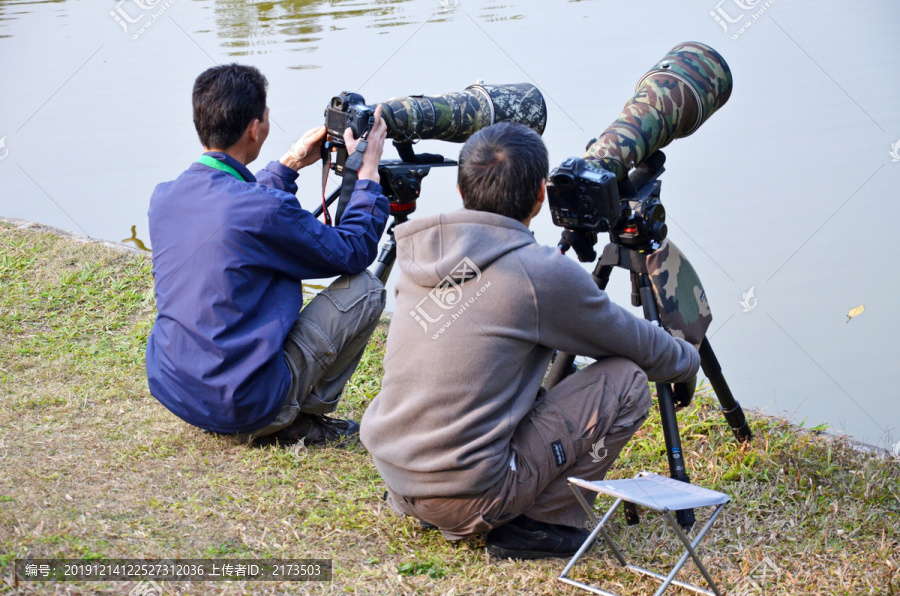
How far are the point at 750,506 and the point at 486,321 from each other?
105 centimetres

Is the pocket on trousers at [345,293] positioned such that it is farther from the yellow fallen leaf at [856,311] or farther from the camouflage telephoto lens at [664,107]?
the yellow fallen leaf at [856,311]

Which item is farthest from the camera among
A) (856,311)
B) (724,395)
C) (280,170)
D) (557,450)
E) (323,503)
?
(856,311)

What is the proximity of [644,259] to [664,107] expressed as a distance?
0.45 metres

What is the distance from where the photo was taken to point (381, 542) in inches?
85.0

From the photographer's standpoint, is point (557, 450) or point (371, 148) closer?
point (557, 450)

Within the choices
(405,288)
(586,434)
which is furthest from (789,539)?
(405,288)

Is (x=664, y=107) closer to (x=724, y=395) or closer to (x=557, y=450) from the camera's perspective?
(x=724, y=395)

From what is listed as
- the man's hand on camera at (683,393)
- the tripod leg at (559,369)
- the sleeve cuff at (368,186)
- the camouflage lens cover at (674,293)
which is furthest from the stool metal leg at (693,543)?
the sleeve cuff at (368,186)

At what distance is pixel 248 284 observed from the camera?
242 cm

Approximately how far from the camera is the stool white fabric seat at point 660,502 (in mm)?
1701

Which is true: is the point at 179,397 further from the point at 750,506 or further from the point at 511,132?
the point at 750,506

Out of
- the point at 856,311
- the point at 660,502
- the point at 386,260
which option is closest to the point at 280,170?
the point at 386,260

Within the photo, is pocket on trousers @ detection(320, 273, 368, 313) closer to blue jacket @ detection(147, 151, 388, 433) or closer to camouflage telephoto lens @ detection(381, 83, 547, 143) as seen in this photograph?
blue jacket @ detection(147, 151, 388, 433)

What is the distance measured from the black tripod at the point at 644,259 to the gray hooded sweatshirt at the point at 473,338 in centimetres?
37
